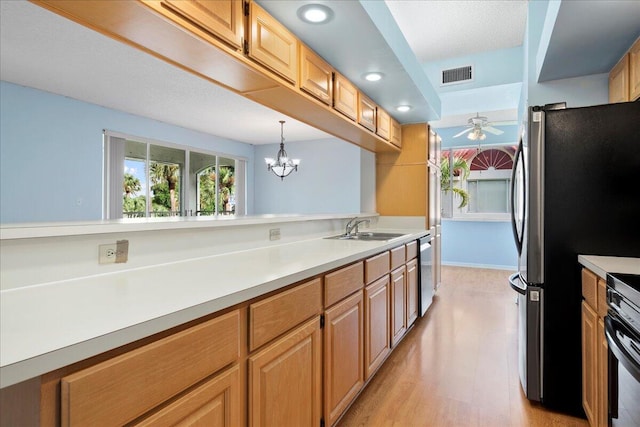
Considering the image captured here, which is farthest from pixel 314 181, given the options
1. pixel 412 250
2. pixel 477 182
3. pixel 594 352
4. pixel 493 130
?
pixel 594 352

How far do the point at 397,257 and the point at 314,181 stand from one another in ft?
17.6

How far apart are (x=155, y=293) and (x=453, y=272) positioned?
5784 mm

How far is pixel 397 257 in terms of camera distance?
8.67 feet

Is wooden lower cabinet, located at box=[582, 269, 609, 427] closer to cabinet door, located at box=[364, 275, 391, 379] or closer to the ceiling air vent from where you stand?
cabinet door, located at box=[364, 275, 391, 379]

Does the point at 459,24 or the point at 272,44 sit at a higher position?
the point at 459,24

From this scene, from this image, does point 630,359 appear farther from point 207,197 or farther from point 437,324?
point 207,197

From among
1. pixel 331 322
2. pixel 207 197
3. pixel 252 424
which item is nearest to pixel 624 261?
pixel 331 322

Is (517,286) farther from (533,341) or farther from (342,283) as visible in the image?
(342,283)

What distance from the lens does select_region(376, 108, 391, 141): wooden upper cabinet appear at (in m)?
3.22

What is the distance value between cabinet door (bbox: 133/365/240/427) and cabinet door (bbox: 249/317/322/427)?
8 cm

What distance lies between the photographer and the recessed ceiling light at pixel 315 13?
5.55 feet

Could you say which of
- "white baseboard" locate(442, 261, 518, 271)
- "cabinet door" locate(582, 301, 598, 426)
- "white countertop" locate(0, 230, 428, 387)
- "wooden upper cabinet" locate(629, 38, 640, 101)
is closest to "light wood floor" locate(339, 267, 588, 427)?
"cabinet door" locate(582, 301, 598, 426)

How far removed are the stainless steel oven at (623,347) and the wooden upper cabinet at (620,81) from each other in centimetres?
176

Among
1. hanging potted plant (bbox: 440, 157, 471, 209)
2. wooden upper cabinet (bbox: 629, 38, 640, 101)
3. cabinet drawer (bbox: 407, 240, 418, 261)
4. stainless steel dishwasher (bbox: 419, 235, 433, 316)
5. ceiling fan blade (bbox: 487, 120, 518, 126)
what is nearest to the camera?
wooden upper cabinet (bbox: 629, 38, 640, 101)
